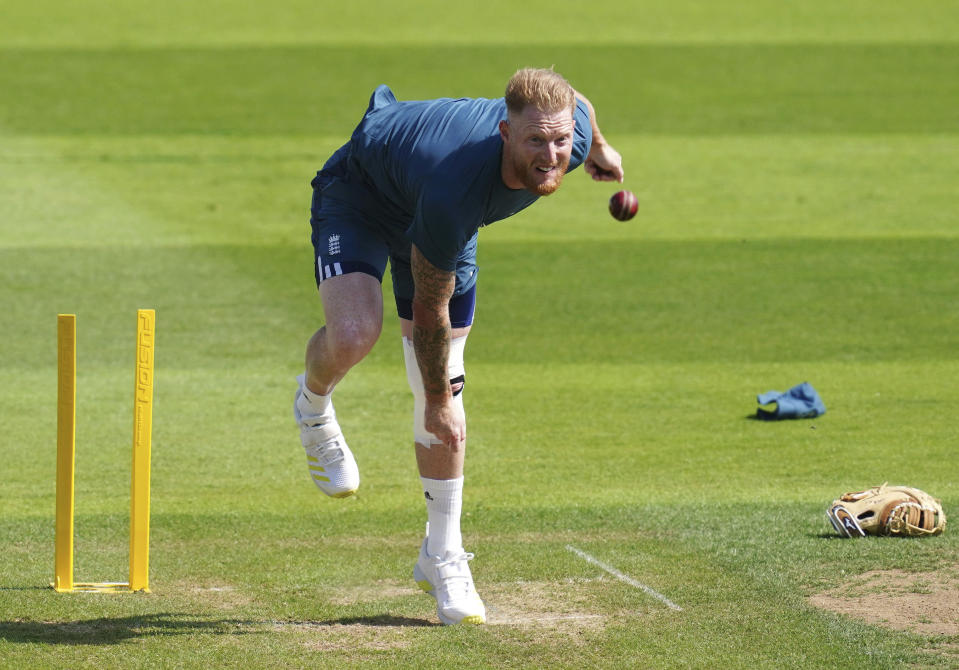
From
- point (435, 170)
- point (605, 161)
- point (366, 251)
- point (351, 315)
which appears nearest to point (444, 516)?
point (351, 315)

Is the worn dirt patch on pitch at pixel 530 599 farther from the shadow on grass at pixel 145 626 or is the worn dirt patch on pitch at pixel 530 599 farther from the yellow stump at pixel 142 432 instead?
the yellow stump at pixel 142 432

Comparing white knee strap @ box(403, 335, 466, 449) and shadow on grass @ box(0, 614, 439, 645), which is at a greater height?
white knee strap @ box(403, 335, 466, 449)

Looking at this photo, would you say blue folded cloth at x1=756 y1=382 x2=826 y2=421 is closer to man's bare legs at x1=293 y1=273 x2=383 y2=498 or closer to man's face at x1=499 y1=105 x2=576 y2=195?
man's bare legs at x1=293 y1=273 x2=383 y2=498

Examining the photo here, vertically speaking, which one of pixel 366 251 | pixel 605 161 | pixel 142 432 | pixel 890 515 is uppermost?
pixel 605 161

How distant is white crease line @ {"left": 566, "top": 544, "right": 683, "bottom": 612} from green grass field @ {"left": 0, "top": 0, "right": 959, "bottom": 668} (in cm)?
5

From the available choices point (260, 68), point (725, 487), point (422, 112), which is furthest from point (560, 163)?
point (260, 68)

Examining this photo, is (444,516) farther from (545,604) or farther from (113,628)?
(113,628)

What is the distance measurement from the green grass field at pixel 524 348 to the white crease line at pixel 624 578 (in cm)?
5

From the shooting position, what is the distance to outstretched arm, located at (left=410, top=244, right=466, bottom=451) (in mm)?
5906

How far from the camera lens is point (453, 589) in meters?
6.43

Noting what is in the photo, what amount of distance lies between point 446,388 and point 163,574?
2.13 metres

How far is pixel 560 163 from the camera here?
575 cm

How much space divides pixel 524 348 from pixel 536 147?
A: 911 cm

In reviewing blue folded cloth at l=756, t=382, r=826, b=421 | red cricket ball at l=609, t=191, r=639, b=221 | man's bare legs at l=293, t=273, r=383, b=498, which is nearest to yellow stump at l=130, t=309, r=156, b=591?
man's bare legs at l=293, t=273, r=383, b=498
